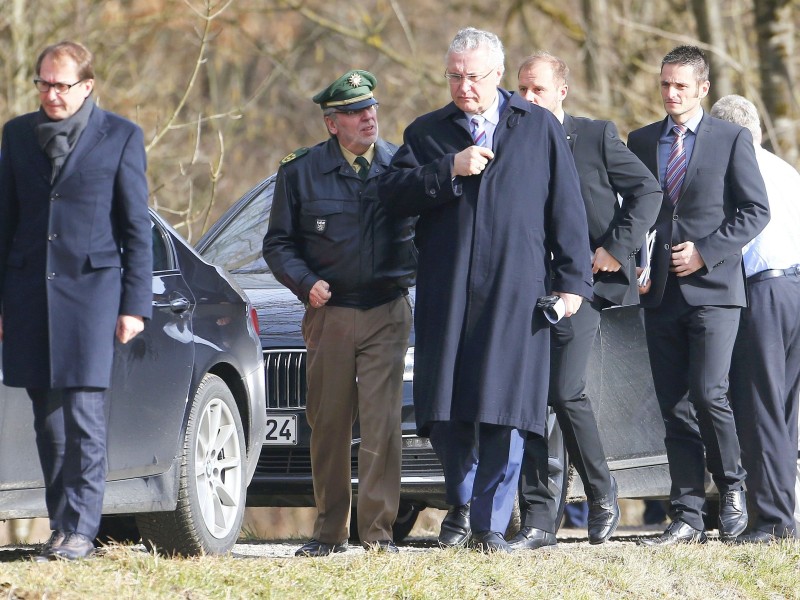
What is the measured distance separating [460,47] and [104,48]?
35.8ft

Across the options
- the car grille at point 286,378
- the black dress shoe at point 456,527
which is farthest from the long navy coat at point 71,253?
the car grille at point 286,378

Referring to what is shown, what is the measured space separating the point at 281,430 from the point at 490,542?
171cm

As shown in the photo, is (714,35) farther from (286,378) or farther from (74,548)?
(74,548)

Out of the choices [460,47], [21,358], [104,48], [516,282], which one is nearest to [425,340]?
[516,282]

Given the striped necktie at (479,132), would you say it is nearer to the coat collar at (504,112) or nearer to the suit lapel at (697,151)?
the coat collar at (504,112)

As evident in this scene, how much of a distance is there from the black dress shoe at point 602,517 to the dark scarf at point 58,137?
301 cm

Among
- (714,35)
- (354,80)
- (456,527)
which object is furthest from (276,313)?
(714,35)

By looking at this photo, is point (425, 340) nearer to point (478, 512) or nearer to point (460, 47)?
point (478, 512)

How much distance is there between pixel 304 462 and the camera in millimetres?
7707

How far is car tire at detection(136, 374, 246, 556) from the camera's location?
6.67 m

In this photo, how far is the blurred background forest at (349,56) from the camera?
50.0 ft

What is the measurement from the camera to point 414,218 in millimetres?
7008

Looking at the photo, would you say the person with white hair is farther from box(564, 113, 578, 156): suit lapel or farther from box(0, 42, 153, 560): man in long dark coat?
box(0, 42, 153, 560): man in long dark coat

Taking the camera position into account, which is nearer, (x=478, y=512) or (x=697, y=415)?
(x=478, y=512)
